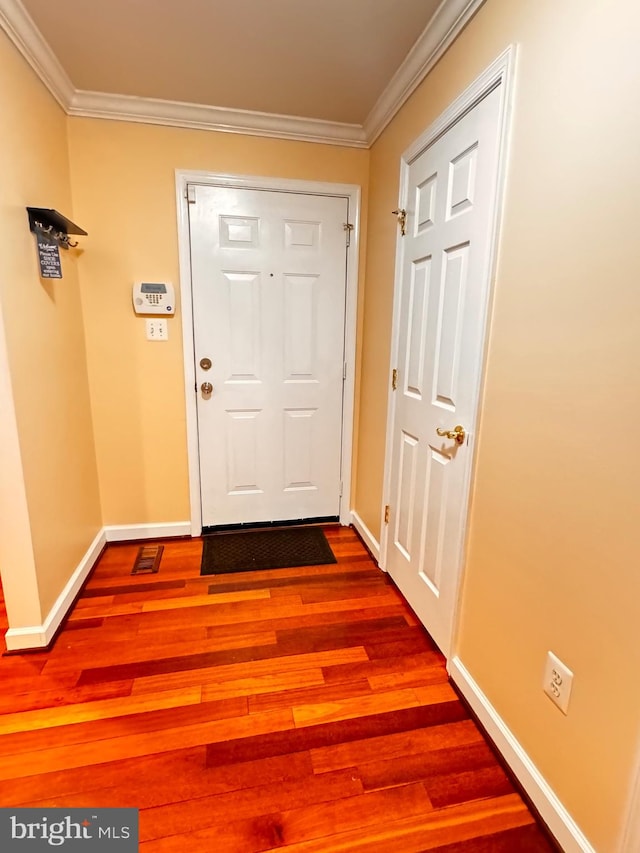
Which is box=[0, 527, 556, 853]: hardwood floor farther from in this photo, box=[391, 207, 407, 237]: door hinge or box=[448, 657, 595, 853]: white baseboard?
box=[391, 207, 407, 237]: door hinge

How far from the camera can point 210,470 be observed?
2.59 m

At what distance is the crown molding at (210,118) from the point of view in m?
2.05

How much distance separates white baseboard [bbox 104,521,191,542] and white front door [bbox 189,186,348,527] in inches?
6.5

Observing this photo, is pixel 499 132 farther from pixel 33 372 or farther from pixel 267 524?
pixel 267 524

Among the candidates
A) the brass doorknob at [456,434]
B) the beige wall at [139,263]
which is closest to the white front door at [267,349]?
the beige wall at [139,263]

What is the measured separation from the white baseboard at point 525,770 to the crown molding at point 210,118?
2636 mm

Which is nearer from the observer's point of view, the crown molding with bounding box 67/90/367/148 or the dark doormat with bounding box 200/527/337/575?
the crown molding with bounding box 67/90/367/148

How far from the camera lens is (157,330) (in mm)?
2352

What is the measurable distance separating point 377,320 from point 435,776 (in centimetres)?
198

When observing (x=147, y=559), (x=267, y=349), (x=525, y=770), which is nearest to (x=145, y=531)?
(x=147, y=559)

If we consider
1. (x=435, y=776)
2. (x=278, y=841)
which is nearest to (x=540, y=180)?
(x=435, y=776)

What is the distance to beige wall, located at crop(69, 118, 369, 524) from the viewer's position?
2160 mm

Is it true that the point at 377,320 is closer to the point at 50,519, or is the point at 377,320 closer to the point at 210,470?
the point at 210,470

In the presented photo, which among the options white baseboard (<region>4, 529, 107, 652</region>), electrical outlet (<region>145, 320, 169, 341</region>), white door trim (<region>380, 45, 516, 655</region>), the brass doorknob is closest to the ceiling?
white door trim (<region>380, 45, 516, 655</region>)
